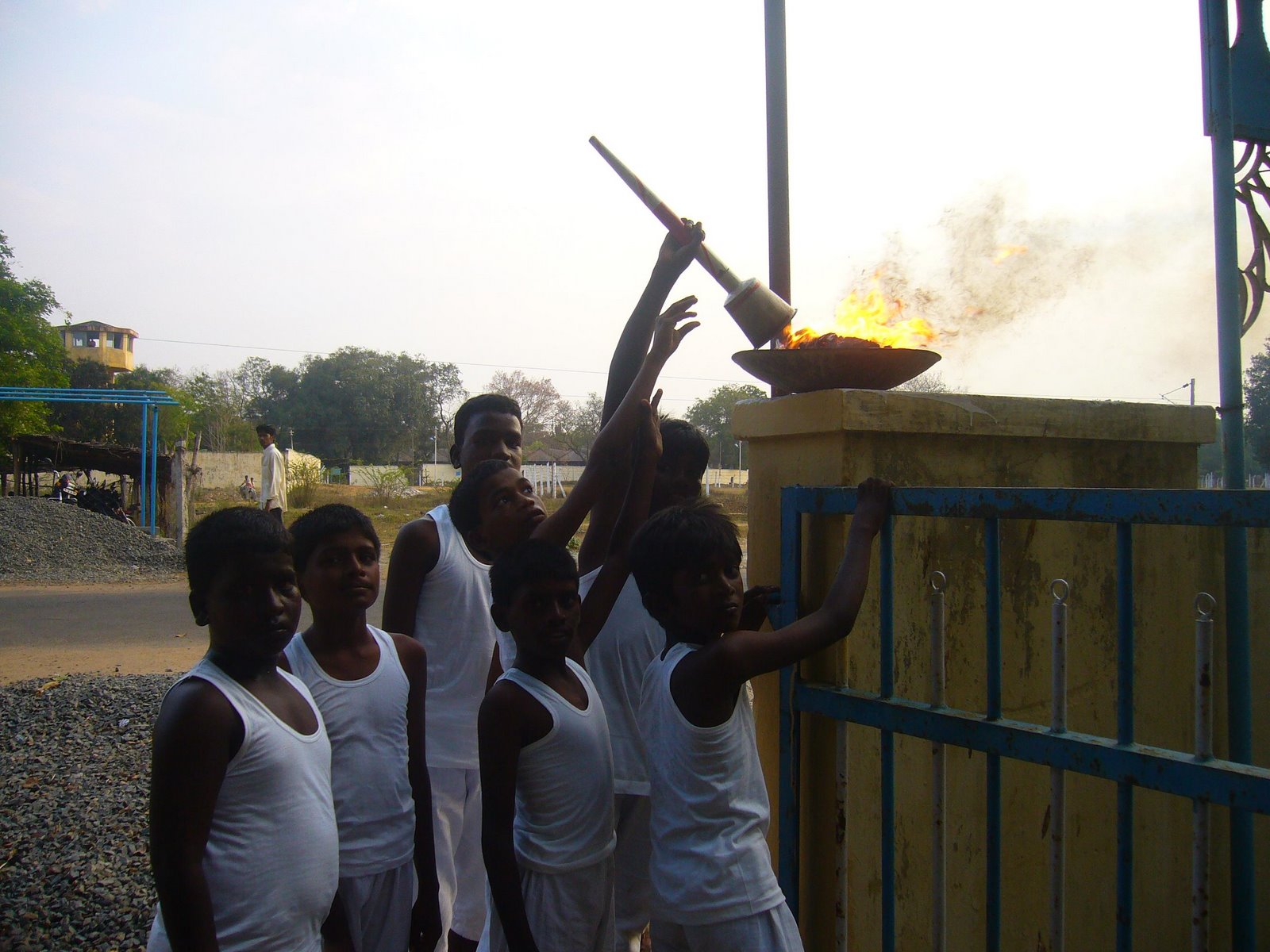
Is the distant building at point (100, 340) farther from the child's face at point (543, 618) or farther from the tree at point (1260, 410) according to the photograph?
the child's face at point (543, 618)

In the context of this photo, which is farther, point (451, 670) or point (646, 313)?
point (646, 313)

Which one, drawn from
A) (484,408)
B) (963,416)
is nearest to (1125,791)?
(963,416)

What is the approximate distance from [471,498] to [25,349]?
3331 cm

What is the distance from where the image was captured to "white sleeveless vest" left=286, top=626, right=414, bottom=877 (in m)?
2.12

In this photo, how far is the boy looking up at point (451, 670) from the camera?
103 inches

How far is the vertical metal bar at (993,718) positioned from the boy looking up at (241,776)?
1.32 metres

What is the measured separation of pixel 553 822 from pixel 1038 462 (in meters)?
1.70

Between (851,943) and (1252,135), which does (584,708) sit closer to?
(851,943)

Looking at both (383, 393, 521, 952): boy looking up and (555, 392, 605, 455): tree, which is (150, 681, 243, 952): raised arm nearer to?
(383, 393, 521, 952): boy looking up

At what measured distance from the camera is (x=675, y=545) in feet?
6.53

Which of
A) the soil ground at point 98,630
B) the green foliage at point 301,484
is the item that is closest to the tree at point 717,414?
the green foliage at point 301,484

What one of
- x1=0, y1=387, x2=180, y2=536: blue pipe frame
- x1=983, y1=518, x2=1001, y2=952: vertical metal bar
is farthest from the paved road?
x1=983, y1=518, x2=1001, y2=952: vertical metal bar

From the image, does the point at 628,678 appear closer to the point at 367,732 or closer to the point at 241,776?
the point at 367,732

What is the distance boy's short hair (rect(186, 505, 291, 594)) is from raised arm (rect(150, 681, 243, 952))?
266 mm
